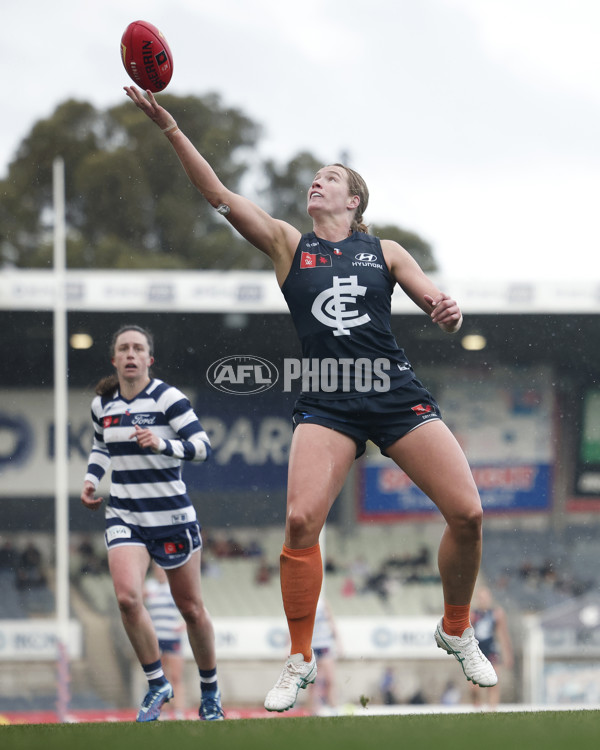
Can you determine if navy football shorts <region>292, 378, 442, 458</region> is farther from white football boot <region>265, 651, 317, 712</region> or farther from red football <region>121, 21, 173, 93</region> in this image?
red football <region>121, 21, 173, 93</region>

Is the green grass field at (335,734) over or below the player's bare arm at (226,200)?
below

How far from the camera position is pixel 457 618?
373cm

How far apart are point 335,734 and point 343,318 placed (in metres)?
1.48

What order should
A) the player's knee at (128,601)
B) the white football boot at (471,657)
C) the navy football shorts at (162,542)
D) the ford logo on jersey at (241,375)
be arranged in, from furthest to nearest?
the ford logo on jersey at (241,375) < the navy football shorts at (162,542) < the player's knee at (128,601) < the white football boot at (471,657)

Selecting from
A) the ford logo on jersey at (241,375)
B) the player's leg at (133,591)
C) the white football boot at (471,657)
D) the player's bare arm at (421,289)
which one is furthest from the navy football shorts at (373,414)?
the ford logo on jersey at (241,375)

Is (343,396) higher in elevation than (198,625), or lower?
higher

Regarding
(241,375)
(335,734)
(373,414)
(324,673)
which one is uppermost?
(241,375)

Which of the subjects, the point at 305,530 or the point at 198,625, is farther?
the point at 198,625

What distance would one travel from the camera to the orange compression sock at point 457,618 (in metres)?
3.72

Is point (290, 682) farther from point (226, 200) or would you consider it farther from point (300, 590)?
point (226, 200)

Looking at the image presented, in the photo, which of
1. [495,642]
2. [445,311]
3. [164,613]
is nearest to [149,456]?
[445,311]

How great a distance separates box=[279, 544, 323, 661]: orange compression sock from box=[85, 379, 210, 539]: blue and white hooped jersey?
0.81m

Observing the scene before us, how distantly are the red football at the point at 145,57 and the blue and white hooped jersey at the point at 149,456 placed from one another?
134cm

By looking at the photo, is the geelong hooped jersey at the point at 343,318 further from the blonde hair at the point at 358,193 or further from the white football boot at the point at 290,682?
the white football boot at the point at 290,682
